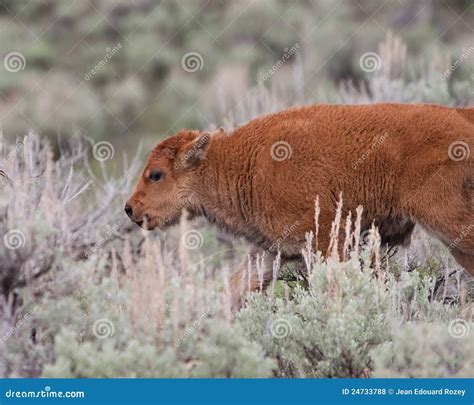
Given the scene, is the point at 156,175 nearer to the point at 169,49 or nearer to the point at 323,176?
the point at 323,176

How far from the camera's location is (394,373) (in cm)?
638

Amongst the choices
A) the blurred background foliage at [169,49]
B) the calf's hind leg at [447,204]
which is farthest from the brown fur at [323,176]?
the blurred background foliage at [169,49]

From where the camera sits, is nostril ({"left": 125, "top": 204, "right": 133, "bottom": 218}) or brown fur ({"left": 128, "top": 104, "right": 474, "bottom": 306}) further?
nostril ({"left": 125, "top": 204, "right": 133, "bottom": 218})

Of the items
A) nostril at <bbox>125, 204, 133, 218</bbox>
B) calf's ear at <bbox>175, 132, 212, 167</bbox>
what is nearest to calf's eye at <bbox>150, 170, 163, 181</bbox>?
calf's ear at <bbox>175, 132, 212, 167</bbox>

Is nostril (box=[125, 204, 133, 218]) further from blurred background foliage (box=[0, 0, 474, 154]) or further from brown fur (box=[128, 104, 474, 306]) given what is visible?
blurred background foliage (box=[0, 0, 474, 154])

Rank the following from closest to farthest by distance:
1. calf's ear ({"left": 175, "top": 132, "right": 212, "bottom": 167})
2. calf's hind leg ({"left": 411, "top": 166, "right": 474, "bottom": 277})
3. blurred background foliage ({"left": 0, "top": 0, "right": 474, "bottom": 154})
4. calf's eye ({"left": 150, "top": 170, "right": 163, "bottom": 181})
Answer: calf's hind leg ({"left": 411, "top": 166, "right": 474, "bottom": 277}) < calf's ear ({"left": 175, "top": 132, "right": 212, "bottom": 167}) < calf's eye ({"left": 150, "top": 170, "right": 163, "bottom": 181}) < blurred background foliage ({"left": 0, "top": 0, "right": 474, "bottom": 154})

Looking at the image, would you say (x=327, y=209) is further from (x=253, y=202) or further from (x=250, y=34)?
(x=250, y=34)

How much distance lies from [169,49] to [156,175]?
62.7 feet

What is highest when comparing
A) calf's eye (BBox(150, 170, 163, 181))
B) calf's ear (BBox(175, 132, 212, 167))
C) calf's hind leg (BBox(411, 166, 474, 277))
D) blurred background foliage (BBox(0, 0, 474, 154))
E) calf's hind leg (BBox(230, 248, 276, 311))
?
blurred background foliage (BBox(0, 0, 474, 154))

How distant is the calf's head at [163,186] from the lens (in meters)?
8.84

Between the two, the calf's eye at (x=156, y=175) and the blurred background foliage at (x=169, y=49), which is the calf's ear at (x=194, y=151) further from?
the blurred background foliage at (x=169, y=49)

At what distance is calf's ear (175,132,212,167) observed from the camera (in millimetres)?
8719

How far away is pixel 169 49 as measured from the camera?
27562mm

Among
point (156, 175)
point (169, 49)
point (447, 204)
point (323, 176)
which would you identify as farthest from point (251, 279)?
point (169, 49)
